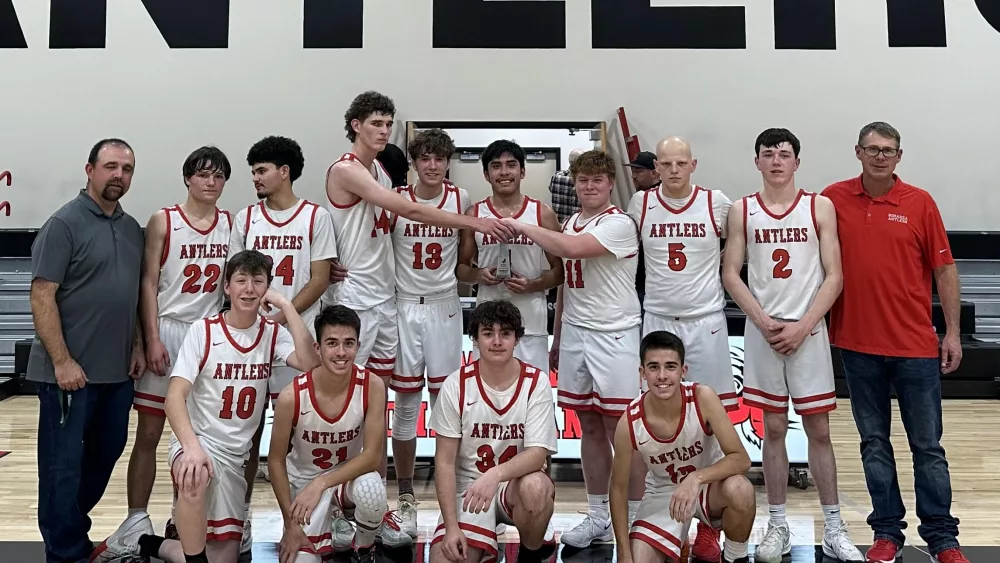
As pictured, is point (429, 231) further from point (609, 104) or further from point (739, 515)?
point (609, 104)

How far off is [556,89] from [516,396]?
5672 millimetres

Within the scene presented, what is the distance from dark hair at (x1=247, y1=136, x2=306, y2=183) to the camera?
3.74m

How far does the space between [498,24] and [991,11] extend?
17.5 feet

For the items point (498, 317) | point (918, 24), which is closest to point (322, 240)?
point (498, 317)

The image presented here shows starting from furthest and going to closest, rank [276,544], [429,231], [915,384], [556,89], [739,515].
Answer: [556,89] → [429,231] → [276,544] → [915,384] → [739,515]

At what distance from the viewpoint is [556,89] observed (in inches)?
327

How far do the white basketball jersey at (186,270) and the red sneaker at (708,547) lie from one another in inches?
97.8

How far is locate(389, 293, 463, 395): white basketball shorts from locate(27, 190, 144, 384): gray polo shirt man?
125 cm

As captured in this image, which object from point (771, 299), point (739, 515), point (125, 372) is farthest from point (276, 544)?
point (771, 299)

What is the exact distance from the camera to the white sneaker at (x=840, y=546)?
11.4 feet

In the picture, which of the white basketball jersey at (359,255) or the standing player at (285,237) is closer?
the standing player at (285,237)

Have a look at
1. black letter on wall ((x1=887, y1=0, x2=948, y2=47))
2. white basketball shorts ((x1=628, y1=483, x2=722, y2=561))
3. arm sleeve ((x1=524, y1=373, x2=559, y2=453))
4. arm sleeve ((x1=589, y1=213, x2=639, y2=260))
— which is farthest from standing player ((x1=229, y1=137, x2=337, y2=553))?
black letter on wall ((x1=887, y1=0, x2=948, y2=47))

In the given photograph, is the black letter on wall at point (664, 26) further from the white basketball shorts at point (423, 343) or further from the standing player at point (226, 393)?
the standing player at point (226, 393)

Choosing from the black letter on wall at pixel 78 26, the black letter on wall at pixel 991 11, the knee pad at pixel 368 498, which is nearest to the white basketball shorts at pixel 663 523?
the knee pad at pixel 368 498
